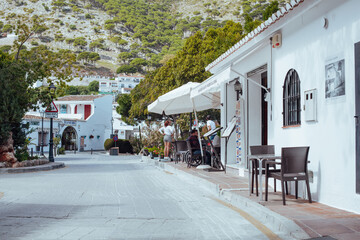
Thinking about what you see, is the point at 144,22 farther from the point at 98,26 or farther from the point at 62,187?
the point at 62,187

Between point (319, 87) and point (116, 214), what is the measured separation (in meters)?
3.95

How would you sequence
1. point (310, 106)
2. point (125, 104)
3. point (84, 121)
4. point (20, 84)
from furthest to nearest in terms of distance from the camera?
point (84, 121) < point (125, 104) < point (20, 84) < point (310, 106)

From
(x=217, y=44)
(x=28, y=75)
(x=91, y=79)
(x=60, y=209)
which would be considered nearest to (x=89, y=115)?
(x=217, y=44)

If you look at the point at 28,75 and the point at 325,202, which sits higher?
the point at 28,75

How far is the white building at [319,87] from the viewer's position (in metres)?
6.18

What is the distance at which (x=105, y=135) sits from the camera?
62.8 metres

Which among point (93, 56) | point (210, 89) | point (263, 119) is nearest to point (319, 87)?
point (210, 89)

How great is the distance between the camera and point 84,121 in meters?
57.7

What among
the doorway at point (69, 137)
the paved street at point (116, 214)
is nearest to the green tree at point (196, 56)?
the paved street at point (116, 214)

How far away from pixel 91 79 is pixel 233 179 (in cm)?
13894

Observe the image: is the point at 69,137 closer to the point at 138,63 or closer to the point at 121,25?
the point at 138,63

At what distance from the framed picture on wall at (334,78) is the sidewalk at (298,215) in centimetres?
179

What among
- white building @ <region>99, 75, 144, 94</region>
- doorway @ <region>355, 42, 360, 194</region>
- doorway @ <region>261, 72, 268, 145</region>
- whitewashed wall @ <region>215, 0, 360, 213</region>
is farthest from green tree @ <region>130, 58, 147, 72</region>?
doorway @ <region>355, 42, 360, 194</region>

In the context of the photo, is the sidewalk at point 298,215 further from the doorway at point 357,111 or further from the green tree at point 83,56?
the green tree at point 83,56
